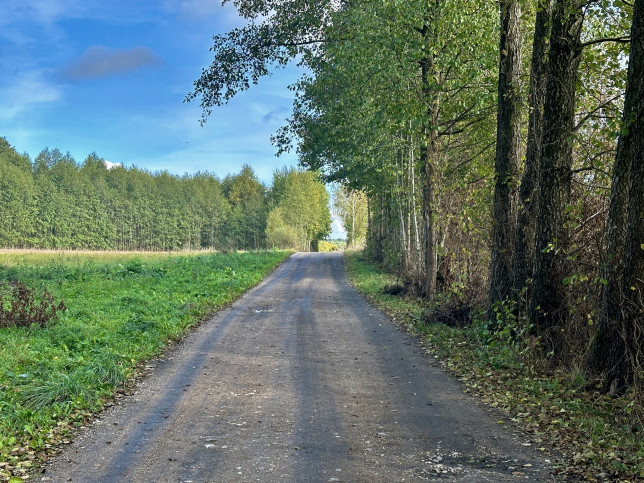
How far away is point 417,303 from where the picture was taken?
18969 millimetres

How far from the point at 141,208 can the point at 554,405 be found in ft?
354

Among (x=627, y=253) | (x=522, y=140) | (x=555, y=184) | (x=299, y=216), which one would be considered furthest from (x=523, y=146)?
(x=299, y=216)

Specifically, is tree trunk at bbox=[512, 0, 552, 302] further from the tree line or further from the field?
the tree line

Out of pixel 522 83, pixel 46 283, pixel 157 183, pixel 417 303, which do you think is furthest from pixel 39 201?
pixel 522 83

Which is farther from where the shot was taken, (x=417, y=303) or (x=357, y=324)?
(x=417, y=303)

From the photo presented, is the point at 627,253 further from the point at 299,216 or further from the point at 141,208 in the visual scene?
the point at 141,208

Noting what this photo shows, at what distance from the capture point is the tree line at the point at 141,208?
8569 cm

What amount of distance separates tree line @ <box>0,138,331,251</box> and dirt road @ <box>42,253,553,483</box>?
63.6 meters

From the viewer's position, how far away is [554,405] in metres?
7.38

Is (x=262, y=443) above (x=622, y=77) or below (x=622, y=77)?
below

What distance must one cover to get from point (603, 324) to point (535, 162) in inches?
151

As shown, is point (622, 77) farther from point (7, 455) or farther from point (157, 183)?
point (157, 183)

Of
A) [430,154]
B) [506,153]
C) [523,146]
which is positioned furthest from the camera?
[430,154]

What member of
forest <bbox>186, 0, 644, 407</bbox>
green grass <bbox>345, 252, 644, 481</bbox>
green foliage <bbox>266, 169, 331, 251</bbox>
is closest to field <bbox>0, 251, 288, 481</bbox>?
green grass <bbox>345, 252, 644, 481</bbox>
